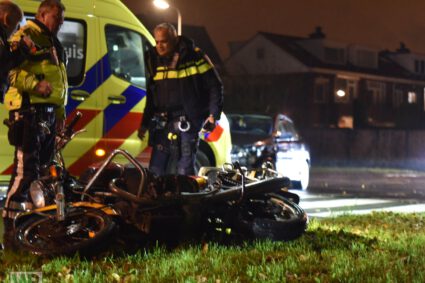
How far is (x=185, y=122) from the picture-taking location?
6.82 metres

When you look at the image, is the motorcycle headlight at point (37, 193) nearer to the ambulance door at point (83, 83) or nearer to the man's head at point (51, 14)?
the man's head at point (51, 14)

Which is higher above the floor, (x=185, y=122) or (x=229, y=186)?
(x=185, y=122)

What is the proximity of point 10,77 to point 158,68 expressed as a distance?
139 cm

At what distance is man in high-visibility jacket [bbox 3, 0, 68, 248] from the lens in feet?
19.6

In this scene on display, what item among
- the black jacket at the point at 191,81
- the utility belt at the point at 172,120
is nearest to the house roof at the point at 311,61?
the black jacket at the point at 191,81

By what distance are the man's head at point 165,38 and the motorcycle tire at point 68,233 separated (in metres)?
1.93

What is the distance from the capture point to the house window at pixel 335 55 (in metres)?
52.1

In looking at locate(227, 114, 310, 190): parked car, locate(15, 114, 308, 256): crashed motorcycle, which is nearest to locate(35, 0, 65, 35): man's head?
locate(15, 114, 308, 256): crashed motorcycle

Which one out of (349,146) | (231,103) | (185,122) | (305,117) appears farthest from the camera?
(305,117)

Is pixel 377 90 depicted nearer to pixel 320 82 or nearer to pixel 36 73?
pixel 320 82

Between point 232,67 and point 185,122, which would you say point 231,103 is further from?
point 185,122

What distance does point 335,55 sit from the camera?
52.7 metres

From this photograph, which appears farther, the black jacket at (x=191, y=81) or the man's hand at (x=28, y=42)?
the black jacket at (x=191, y=81)

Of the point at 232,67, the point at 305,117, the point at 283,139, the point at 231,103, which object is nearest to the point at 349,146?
the point at 231,103
